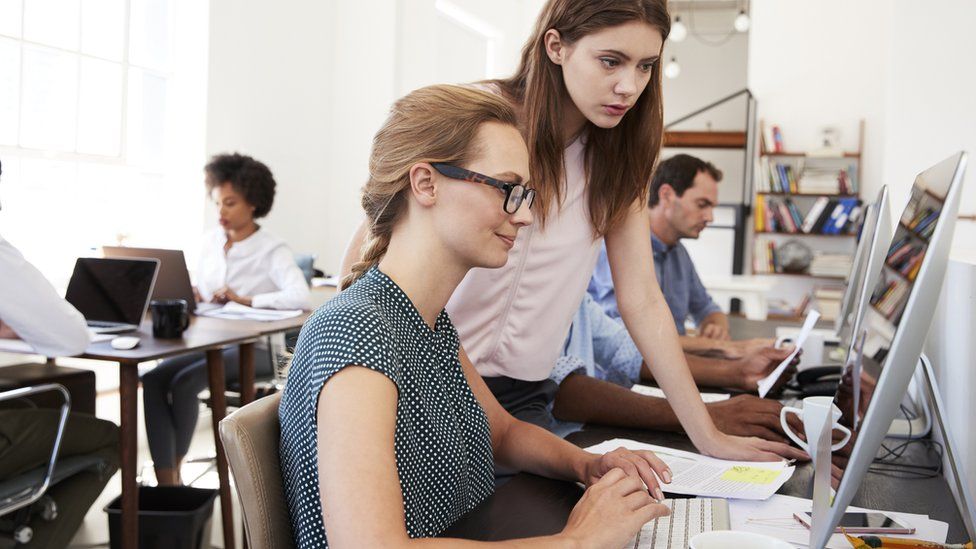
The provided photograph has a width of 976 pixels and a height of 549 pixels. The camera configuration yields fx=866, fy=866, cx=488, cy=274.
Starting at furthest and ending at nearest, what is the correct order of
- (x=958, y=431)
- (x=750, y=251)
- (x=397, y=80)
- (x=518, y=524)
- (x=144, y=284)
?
1. (x=750, y=251)
2. (x=397, y=80)
3. (x=144, y=284)
4. (x=958, y=431)
5. (x=518, y=524)

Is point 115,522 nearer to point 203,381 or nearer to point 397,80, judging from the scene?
point 203,381

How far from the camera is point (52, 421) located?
7.49 ft

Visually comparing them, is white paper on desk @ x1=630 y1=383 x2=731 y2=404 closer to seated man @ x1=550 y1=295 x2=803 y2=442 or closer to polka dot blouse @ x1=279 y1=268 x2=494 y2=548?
seated man @ x1=550 y1=295 x2=803 y2=442

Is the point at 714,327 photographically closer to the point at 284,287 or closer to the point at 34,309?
the point at 284,287

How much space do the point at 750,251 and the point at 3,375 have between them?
7.01 meters

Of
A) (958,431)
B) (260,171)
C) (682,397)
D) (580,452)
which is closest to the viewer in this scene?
(580,452)

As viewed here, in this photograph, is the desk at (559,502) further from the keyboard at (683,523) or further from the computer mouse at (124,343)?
the computer mouse at (124,343)

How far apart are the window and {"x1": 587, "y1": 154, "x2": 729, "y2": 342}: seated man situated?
9.34ft

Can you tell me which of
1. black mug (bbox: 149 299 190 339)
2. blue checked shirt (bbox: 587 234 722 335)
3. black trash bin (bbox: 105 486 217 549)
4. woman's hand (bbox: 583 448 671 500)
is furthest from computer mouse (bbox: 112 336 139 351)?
woman's hand (bbox: 583 448 671 500)

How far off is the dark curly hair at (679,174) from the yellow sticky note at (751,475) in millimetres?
1989

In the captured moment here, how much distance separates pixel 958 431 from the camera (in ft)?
4.42

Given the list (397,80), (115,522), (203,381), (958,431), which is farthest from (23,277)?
(397,80)

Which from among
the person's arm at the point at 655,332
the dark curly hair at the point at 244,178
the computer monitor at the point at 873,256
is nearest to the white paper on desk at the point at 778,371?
the computer monitor at the point at 873,256

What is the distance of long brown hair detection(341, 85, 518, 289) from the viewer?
1078 mm
